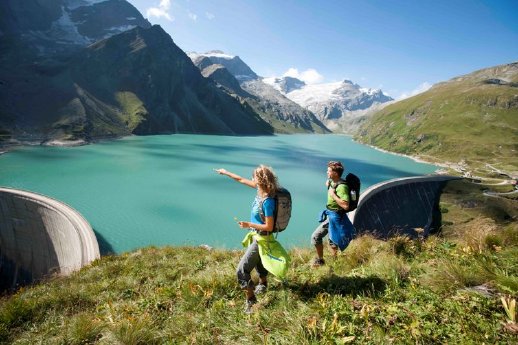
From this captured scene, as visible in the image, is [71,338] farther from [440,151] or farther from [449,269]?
[440,151]

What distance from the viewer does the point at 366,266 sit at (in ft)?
24.2

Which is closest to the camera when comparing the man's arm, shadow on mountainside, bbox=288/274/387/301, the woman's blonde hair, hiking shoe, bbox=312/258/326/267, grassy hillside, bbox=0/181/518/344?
grassy hillside, bbox=0/181/518/344

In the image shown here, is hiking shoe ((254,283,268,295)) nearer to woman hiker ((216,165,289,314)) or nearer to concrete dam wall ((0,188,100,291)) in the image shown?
woman hiker ((216,165,289,314))

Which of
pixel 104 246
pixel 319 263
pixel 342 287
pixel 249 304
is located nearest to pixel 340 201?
pixel 319 263

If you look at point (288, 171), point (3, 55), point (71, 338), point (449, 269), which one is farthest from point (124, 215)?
point (3, 55)

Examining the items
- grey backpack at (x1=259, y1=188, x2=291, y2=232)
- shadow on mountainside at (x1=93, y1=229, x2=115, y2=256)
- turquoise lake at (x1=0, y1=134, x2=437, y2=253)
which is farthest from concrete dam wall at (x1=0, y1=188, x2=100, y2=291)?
grey backpack at (x1=259, y1=188, x2=291, y2=232)

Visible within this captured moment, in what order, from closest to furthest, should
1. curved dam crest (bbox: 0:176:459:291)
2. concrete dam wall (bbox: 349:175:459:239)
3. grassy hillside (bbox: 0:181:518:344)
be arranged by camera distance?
1. grassy hillside (bbox: 0:181:518:344)
2. curved dam crest (bbox: 0:176:459:291)
3. concrete dam wall (bbox: 349:175:459:239)

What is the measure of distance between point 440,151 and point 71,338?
185227 millimetres

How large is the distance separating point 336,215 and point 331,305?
3.09 m

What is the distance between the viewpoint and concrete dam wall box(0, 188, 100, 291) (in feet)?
83.6

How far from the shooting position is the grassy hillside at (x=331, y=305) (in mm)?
4398

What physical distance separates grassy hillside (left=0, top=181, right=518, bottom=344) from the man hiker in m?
0.55

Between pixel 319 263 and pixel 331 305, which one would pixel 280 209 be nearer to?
pixel 331 305

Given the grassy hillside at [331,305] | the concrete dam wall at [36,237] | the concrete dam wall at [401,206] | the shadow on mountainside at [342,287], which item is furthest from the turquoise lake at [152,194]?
the shadow on mountainside at [342,287]
